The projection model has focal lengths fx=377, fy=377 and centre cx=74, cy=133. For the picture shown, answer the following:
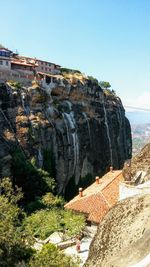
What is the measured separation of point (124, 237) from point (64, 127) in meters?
53.1

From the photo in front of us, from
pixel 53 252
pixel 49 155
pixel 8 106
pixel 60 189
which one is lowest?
pixel 60 189

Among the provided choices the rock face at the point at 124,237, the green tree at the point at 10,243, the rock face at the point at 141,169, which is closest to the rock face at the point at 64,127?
the green tree at the point at 10,243

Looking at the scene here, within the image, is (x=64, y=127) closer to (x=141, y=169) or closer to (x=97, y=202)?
(x=97, y=202)

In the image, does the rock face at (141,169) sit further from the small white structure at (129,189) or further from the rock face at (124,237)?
the rock face at (124,237)

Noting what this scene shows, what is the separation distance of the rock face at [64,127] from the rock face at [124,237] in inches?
1366

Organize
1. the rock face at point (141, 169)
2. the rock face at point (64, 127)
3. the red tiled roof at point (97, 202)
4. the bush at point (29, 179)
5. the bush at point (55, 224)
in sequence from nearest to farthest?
the rock face at point (141, 169) → the bush at point (55, 224) → the red tiled roof at point (97, 202) → the bush at point (29, 179) → the rock face at point (64, 127)

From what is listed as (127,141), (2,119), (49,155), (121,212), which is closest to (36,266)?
(121,212)

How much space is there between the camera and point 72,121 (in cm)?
6288

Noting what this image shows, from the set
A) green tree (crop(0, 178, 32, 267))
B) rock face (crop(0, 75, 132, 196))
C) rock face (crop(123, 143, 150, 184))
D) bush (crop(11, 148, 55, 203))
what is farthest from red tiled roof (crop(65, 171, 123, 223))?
rock face (crop(123, 143, 150, 184))

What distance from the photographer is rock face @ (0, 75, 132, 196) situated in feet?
162

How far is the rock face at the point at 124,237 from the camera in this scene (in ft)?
19.3

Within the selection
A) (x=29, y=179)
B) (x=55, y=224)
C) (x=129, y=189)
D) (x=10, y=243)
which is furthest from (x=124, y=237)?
(x=29, y=179)

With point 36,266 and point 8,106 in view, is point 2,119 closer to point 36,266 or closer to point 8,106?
point 8,106

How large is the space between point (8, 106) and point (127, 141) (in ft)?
145
